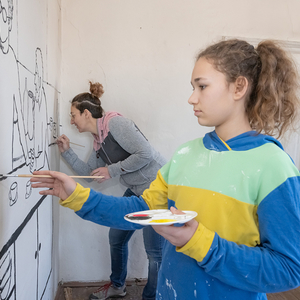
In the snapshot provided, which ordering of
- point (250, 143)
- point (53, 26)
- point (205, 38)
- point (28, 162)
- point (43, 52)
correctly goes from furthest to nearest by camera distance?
point (205, 38) → point (53, 26) → point (43, 52) → point (28, 162) → point (250, 143)

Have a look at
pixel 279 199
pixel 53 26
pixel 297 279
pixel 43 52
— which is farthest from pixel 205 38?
pixel 297 279

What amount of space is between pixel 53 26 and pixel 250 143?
1286 millimetres

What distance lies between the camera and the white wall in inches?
70.4

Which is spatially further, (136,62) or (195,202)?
(136,62)

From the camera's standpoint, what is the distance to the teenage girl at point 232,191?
0.61 metres

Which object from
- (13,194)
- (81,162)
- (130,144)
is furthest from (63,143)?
(13,194)

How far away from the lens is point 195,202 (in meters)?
0.74

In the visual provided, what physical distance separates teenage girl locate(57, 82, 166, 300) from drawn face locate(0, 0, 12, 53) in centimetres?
86

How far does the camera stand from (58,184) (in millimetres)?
808

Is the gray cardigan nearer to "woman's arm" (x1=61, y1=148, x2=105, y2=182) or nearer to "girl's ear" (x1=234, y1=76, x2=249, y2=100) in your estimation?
"woman's arm" (x1=61, y1=148, x2=105, y2=182)

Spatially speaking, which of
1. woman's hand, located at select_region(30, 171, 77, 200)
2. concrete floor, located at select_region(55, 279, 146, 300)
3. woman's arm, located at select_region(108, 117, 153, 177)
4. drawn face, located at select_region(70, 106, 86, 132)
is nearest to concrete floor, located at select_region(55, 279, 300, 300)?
concrete floor, located at select_region(55, 279, 146, 300)

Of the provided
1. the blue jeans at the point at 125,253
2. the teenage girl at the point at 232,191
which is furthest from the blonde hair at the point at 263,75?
the blue jeans at the point at 125,253

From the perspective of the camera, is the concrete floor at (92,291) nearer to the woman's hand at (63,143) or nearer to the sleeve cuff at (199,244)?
the woman's hand at (63,143)

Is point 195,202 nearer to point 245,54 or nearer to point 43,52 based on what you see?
point 245,54
